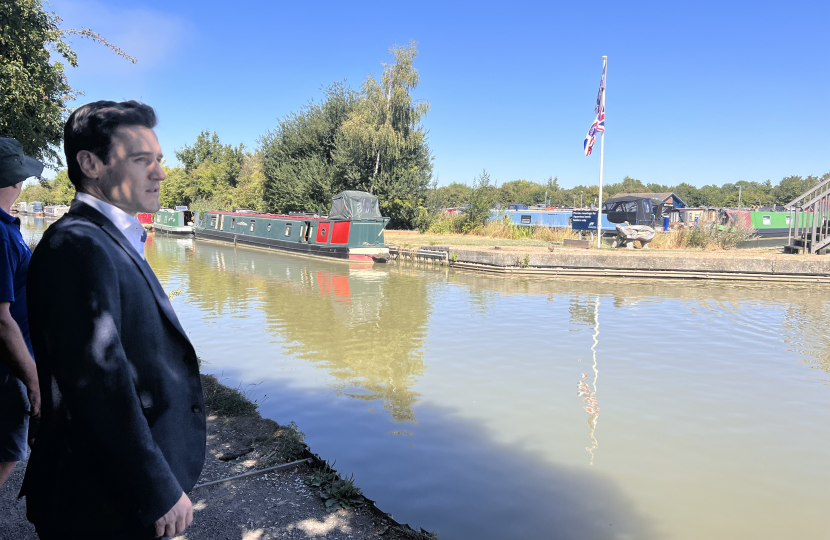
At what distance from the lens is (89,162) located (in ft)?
4.43

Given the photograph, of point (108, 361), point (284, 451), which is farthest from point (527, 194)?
point (108, 361)

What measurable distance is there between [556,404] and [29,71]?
9.85 m

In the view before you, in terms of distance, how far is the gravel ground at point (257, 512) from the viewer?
262 centimetres

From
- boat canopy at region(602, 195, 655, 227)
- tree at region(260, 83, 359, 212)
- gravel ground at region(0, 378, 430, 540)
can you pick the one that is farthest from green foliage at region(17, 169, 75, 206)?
gravel ground at region(0, 378, 430, 540)

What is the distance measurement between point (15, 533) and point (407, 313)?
7738 millimetres

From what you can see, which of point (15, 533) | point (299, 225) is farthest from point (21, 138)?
point (299, 225)

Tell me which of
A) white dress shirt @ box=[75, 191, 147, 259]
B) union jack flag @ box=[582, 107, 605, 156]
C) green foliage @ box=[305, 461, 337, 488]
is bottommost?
green foliage @ box=[305, 461, 337, 488]

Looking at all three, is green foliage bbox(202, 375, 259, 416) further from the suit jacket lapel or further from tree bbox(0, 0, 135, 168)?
tree bbox(0, 0, 135, 168)

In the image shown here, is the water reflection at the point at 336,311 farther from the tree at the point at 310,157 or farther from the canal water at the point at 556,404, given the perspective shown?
the tree at the point at 310,157

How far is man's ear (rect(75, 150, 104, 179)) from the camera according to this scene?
4.42ft

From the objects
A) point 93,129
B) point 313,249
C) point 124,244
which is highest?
point 93,129

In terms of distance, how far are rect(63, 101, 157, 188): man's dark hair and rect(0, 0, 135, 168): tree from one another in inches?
365

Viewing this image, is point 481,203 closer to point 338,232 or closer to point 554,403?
point 338,232

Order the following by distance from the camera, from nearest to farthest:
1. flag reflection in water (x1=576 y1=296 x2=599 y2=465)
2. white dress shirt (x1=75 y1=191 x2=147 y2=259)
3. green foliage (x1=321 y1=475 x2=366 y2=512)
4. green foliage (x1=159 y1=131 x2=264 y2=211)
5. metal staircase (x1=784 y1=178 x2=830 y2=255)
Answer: white dress shirt (x1=75 y1=191 x2=147 y2=259)
green foliage (x1=321 y1=475 x2=366 y2=512)
flag reflection in water (x1=576 y1=296 x2=599 y2=465)
metal staircase (x1=784 y1=178 x2=830 y2=255)
green foliage (x1=159 y1=131 x2=264 y2=211)
